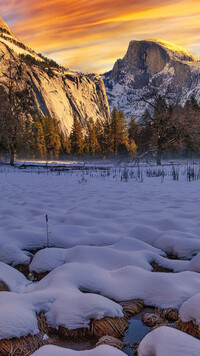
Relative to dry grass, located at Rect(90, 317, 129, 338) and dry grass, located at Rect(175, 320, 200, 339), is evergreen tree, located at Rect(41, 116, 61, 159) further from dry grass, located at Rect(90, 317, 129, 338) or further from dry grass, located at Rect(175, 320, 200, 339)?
dry grass, located at Rect(175, 320, 200, 339)

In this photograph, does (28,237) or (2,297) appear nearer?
(2,297)

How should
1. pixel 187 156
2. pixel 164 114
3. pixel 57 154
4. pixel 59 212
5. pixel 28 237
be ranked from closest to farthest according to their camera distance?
pixel 28 237 → pixel 59 212 → pixel 164 114 → pixel 187 156 → pixel 57 154

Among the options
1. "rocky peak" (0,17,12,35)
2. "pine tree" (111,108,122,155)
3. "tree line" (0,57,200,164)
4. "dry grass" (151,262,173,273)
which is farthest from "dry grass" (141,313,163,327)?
"rocky peak" (0,17,12,35)

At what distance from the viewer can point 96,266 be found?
2.26 metres

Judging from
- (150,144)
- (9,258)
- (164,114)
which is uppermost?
(164,114)

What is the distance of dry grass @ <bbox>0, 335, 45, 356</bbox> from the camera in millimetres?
1214

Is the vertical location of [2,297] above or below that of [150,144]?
below

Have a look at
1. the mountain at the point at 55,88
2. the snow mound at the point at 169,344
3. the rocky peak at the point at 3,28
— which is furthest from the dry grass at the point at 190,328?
the rocky peak at the point at 3,28

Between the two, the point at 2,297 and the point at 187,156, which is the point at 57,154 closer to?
the point at 187,156

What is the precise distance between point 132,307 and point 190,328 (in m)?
0.42

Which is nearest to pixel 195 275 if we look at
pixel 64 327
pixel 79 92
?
pixel 64 327

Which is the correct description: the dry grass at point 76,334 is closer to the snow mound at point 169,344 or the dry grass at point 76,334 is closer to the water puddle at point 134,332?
the water puddle at point 134,332

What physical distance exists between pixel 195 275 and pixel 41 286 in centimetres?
115

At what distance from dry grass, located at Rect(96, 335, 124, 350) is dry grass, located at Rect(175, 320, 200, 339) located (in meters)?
0.34
